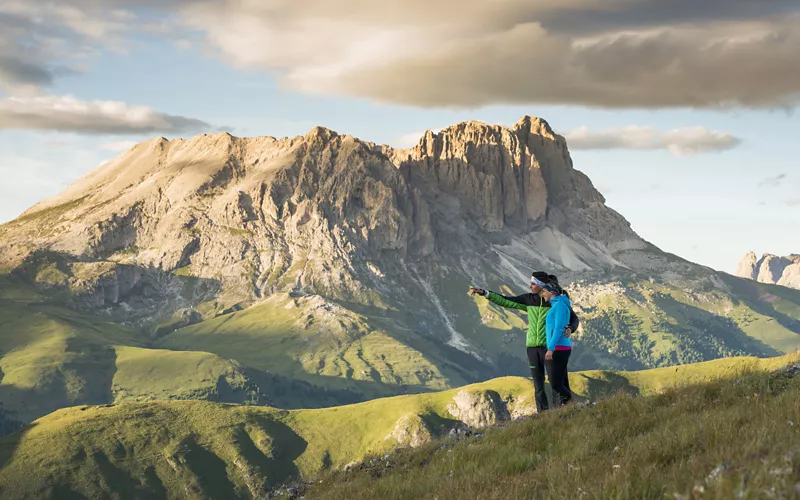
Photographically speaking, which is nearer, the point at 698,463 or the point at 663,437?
the point at 698,463

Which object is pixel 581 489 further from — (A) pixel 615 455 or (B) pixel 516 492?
Answer: (A) pixel 615 455

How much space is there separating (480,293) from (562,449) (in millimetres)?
9730

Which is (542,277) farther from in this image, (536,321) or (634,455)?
(634,455)

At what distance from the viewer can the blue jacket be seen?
24.7 meters

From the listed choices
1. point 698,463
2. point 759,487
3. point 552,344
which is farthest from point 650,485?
point 552,344

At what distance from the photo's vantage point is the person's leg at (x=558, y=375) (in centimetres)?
2486

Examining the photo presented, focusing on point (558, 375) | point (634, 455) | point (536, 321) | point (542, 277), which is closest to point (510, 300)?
point (536, 321)

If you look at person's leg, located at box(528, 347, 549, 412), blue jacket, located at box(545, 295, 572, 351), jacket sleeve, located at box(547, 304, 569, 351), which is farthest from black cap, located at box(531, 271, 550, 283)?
person's leg, located at box(528, 347, 549, 412)

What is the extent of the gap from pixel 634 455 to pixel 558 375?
40.6 feet

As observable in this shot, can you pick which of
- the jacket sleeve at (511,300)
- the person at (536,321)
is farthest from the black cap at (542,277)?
the jacket sleeve at (511,300)

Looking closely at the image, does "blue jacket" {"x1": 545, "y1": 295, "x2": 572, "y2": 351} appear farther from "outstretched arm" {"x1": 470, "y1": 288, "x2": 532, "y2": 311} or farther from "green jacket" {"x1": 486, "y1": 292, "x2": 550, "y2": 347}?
"outstretched arm" {"x1": 470, "y1": 288, "x2": 532, "y2": 311}

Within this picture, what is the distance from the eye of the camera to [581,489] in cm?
1117

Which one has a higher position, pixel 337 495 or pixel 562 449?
pixel 562 449

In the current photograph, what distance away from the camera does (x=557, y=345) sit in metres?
24.8
